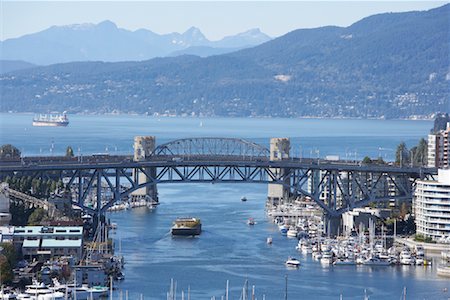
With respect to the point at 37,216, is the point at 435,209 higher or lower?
higher

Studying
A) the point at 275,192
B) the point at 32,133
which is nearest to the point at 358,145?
the point at 32,133

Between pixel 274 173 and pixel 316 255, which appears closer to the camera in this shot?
pixel 316 255

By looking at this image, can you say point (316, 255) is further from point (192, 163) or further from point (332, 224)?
point (192, 163)

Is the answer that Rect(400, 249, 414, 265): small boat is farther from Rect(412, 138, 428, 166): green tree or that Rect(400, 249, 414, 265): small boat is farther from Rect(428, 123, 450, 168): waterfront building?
Rect(412, 138, 428, 166): green tree

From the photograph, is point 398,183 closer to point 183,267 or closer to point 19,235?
point 183,267

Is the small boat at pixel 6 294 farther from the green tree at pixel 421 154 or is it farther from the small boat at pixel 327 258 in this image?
the green tree at pixel 421 154

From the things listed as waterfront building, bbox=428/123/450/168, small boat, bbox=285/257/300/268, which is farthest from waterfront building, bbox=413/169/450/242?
waterfront building, bbox=428/123/450/168

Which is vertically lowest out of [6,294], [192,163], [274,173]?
[6,294]

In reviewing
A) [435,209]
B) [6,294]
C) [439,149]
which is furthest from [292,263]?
[439,149]
